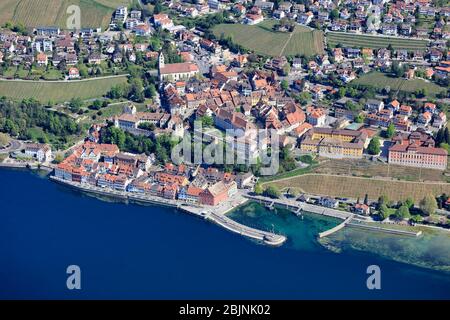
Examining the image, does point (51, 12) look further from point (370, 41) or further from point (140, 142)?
point (370, 41)

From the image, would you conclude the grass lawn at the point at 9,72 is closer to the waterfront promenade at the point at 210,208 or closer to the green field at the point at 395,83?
the waterfront promenade at the point at 210,208

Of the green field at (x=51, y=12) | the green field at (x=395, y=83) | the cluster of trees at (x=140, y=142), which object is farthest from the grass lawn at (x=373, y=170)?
the green field at (x=51, y=12)

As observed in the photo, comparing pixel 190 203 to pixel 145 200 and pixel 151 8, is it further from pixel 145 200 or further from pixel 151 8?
pixel 151 8

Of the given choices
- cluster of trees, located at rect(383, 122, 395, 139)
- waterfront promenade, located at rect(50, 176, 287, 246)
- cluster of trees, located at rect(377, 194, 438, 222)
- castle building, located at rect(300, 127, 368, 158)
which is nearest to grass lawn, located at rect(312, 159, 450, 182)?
castle building, located at rect(300, 127, 368, 158)

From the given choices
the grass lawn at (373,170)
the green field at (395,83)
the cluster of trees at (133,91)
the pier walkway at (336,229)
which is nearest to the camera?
the pier walkway at (336,229)

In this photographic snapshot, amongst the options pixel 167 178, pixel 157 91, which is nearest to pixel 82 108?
pixel 157 91

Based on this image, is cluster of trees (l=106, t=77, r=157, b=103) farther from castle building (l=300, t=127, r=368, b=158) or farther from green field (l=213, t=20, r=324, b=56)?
castle building (l=300, t=127, r=368, b=158)
